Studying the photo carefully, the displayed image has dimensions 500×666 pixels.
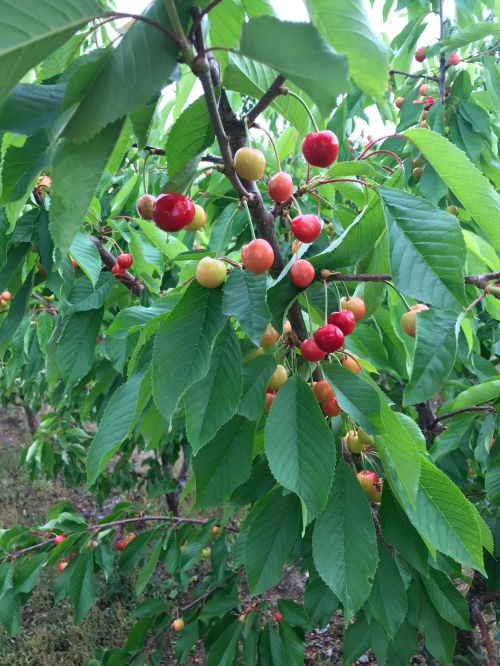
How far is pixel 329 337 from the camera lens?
Result: 0.78 m

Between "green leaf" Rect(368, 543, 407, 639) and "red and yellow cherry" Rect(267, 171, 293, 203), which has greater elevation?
"red and yellow cherry" Rect(267, 171, 293, 203)

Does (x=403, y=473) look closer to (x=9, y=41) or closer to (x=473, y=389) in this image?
(x=473, y=389)

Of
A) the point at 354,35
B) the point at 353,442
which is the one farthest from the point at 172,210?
the point at 353,442

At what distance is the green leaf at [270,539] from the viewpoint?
3.17 ft

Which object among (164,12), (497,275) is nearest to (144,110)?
(164,12)

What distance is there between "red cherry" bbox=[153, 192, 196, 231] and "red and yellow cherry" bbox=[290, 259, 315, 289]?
0.16 metres

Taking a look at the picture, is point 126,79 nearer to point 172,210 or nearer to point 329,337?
point 172,210

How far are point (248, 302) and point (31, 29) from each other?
397mm

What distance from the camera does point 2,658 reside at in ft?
11.0

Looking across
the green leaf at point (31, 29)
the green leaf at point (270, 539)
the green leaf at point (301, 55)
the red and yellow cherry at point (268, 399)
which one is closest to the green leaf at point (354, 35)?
the green leaf at point (301, 55)

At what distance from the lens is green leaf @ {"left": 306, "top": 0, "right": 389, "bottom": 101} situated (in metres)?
0.48

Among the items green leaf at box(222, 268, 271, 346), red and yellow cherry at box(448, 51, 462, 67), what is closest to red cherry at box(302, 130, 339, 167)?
→ green leaf at box(222, 268, 271, 346)

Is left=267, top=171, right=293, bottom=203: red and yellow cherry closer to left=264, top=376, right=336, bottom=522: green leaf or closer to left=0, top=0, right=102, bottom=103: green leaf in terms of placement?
left=264, top=376, right=336, bottom=522: green leaf

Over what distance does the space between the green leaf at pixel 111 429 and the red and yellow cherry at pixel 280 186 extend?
384 millimetres
